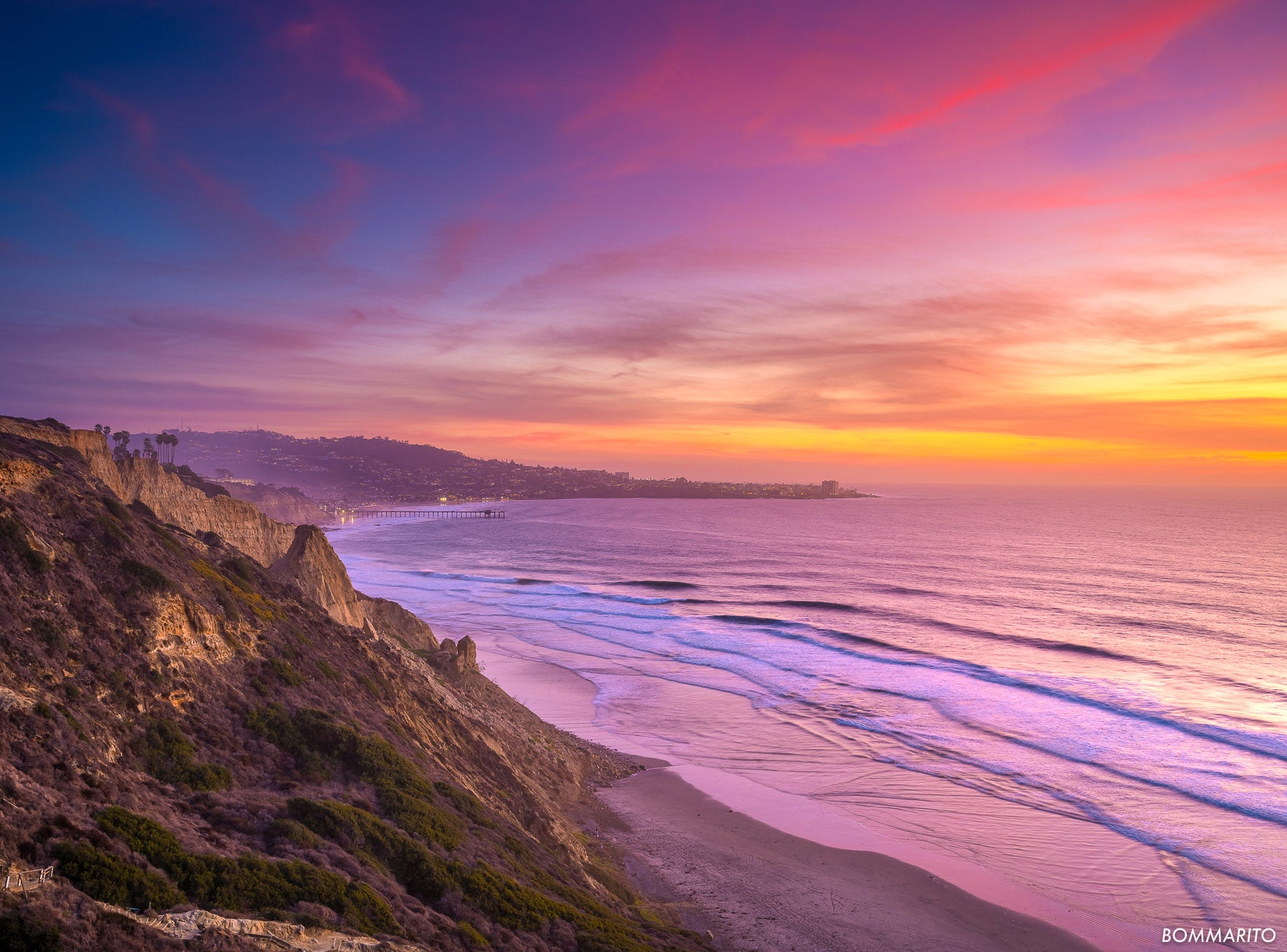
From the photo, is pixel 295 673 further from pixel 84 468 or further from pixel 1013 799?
pixel 1013 799

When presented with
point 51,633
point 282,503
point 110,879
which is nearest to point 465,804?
point 110,879

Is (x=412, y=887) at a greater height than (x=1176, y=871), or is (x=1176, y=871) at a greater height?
(x=412, y=887)

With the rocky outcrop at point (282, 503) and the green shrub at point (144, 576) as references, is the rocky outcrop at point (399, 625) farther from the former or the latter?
the rocky outcrop at point (282, 503)

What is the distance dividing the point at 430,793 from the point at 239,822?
394 cm

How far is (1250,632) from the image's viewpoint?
51562mm

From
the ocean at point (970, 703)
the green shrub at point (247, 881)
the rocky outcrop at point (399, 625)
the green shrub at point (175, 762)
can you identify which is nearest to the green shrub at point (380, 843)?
the green shrub at point (175, 762)

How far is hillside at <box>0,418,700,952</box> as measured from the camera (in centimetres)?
777

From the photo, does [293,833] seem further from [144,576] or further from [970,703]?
[970,703]

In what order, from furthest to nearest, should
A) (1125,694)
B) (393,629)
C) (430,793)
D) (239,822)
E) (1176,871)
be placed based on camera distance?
1. (1125,694)
2. (393,629)
3. (1176,871)
4. (430,793)
5. (239,822)

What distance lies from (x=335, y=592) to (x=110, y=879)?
2460 centimetres

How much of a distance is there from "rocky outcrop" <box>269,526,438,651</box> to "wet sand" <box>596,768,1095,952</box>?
13.9 m

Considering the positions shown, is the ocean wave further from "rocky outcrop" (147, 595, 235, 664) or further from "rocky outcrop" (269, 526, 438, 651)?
"rocky outcrop" (147, 595, 235, 664)

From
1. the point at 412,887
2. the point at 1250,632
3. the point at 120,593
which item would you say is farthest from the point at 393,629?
the point at 1250,632

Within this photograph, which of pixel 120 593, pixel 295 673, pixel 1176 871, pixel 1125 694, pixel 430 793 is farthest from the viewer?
pixel 1125 694
